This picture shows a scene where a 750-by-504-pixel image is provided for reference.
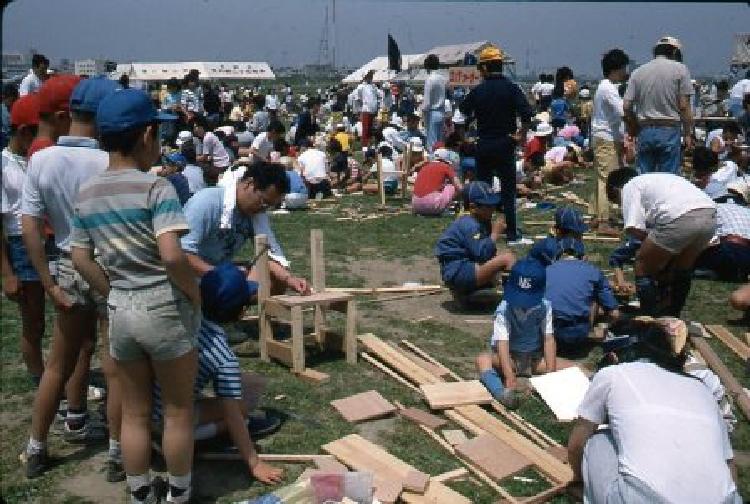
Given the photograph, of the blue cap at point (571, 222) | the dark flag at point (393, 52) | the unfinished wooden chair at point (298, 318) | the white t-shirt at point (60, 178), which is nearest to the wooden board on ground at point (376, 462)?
the unfinished wooden chair at point (298, 318)

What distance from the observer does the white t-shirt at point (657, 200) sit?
610 centimetres

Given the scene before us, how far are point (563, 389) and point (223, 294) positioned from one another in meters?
2.62

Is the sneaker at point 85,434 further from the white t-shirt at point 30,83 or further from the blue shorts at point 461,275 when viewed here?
the white t-shirt at point 30,83

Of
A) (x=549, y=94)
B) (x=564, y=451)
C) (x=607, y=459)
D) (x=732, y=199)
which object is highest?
(x=549, y=94)

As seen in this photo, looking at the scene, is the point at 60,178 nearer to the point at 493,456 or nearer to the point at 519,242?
the point at 493,456

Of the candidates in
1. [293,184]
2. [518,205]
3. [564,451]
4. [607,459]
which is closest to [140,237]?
[607,459]

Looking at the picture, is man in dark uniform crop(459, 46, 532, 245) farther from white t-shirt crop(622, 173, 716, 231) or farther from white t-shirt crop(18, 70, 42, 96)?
white t-shirt crop(18, 70, 42, 96)

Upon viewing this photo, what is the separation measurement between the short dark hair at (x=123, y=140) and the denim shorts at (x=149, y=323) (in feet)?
2.20

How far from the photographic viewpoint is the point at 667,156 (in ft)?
29.5

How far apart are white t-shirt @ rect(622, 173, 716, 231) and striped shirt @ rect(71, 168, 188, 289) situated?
4113 mm

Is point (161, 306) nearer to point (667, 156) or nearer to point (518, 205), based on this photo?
point (667, 156)

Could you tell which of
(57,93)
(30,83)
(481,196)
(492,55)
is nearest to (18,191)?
(57,93)

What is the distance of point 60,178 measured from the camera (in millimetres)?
4418

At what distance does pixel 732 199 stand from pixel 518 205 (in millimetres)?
4835
